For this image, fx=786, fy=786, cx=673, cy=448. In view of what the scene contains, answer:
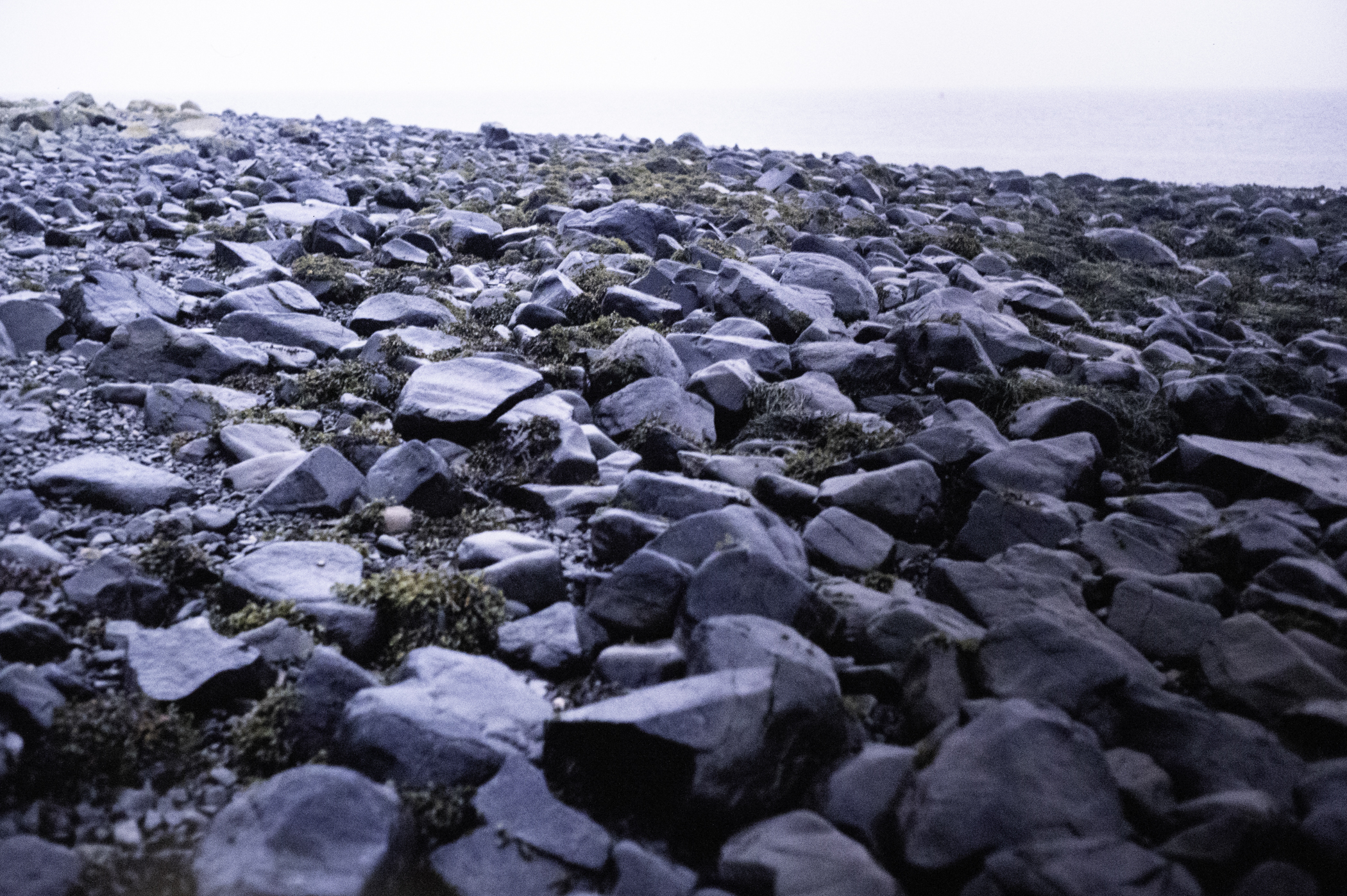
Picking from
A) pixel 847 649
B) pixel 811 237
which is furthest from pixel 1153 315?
pixel 847 649

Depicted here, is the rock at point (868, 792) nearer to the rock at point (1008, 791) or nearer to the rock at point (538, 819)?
the rock at point (1008, 791)

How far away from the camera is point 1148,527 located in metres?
4.50

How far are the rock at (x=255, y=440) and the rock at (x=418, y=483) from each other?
2.78ft

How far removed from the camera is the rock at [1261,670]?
10.0 feet

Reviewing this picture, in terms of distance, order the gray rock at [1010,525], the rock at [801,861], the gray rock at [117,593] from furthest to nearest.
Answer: the gray rock at [1010,525], the gray rock at [117,593], the rock at [801,861]

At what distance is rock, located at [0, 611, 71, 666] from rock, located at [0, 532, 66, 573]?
48cm

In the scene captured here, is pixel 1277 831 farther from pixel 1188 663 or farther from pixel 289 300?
pixel 289 300

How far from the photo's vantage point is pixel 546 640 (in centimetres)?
359

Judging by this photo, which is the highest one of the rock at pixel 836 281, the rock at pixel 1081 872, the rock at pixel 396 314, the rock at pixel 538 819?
the rock at pixel 836 281

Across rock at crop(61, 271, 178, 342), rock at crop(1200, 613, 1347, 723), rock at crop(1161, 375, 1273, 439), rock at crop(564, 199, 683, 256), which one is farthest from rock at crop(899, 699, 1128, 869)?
rock at crop(564, 199, 683, 256)

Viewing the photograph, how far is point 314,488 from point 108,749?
79.2 inches

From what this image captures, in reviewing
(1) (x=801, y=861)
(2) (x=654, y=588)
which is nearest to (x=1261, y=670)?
(1) (x=801, y=861)

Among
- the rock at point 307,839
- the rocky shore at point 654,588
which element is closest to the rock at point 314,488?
the rocky shore at point 654,588

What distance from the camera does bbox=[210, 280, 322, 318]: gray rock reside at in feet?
25.1
